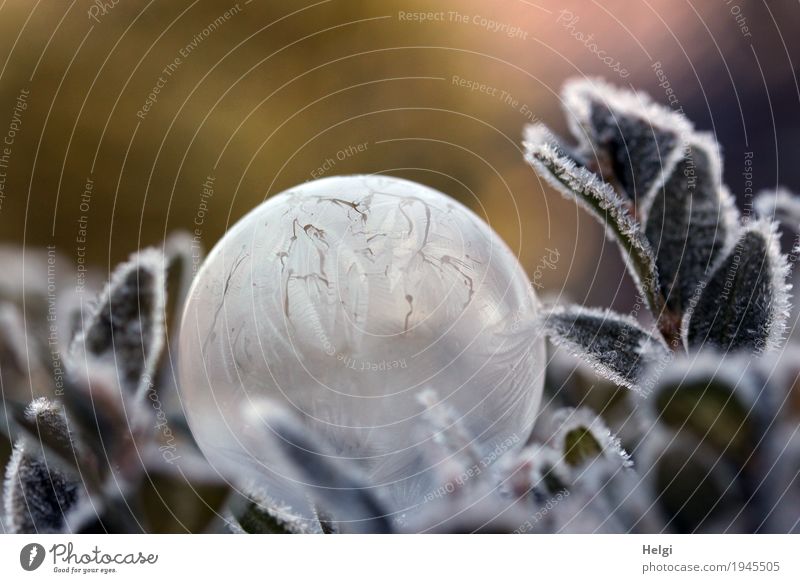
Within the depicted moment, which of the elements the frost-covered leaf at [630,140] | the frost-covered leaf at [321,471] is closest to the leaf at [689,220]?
the frost-covered leaf at [630,140]

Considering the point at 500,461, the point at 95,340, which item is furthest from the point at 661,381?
the point at 95,340

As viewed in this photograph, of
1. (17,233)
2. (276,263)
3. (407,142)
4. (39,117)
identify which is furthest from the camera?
(407,142)

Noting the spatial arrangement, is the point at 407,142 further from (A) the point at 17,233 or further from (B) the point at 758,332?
(B) the point at 758,332
